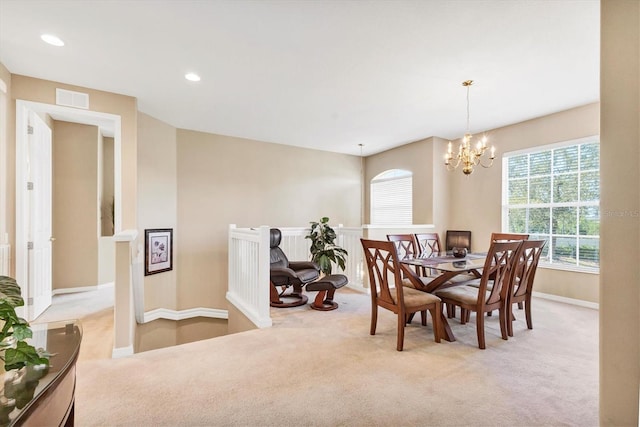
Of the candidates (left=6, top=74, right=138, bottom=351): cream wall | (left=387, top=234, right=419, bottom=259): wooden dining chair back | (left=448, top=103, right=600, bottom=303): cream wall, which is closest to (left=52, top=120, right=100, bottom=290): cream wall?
(left=6, top=74, right=138, bottom=351): cream wall

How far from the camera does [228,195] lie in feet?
17.5

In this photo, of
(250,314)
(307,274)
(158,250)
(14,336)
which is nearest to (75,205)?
(158,250)

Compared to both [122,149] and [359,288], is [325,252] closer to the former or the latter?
[359,288]

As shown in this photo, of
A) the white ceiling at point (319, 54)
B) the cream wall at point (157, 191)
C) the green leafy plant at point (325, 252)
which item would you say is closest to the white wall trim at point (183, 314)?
the cream wall at point (157, 191)

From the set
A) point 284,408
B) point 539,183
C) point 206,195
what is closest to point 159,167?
point 206,195

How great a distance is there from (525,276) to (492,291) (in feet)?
1.91

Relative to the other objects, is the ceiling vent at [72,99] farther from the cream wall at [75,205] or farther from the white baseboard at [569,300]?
the white baseboard at [569,300]

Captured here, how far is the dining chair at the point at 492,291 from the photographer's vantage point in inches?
98.9

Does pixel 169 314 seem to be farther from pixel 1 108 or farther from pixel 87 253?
pixel 1 108

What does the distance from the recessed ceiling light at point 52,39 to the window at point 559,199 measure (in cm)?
576

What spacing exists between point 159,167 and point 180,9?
2959 millimetres

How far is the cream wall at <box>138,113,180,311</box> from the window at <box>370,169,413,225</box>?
4.11 meters

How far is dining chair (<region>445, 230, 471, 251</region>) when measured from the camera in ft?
16.9

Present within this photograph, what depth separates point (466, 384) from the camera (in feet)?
6.73
